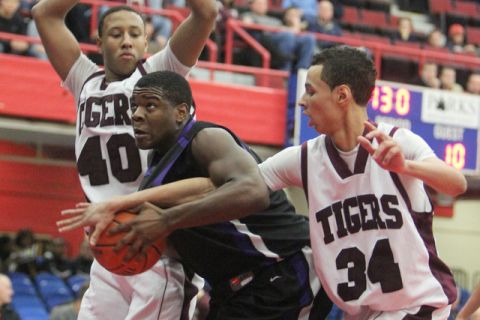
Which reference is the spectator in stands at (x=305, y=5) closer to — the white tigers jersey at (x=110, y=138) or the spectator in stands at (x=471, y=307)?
the white tigers jersey at (x=110, y=138)

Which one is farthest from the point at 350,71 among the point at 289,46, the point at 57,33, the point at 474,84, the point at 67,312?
the point at 474,84

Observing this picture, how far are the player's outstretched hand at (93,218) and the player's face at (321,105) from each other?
3.38ft

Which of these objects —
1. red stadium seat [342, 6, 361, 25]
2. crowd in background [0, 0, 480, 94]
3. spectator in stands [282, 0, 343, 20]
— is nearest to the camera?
crowd in background [0, 0, 480, 94]

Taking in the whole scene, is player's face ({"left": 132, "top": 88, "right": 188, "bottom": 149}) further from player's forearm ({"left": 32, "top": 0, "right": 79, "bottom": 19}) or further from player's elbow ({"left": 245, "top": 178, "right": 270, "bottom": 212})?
player's forearm ({"left": 32, "top": 0, "right": 79, "bottom": 19})

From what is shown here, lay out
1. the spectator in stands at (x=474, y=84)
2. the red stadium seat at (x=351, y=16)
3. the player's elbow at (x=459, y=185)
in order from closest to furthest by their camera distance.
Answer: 1. the player's elbow at (x=459, y=185)
2. the spectator in stands at (x=474, y=84)
3. the red stadium seat at (x=351, y=16)

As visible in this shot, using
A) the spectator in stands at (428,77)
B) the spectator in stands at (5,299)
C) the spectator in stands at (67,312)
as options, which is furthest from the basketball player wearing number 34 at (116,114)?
the spectator in stands at (428,77)

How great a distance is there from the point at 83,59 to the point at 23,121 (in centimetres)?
763

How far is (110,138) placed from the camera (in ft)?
17.9

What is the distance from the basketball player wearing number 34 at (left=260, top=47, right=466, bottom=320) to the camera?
15.0 ft

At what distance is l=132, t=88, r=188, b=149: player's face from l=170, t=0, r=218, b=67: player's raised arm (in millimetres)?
877

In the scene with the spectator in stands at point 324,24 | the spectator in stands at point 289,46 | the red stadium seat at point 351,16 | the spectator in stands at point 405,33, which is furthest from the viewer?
the red stadium seat at point 351,16

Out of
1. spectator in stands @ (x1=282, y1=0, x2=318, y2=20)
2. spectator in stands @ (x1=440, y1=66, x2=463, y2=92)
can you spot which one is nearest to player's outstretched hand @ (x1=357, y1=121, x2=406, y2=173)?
spectator in stands @ (x1=440, y1=66, x2=463, y2=92)

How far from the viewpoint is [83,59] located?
5863 mm

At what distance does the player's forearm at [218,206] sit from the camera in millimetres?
4164
